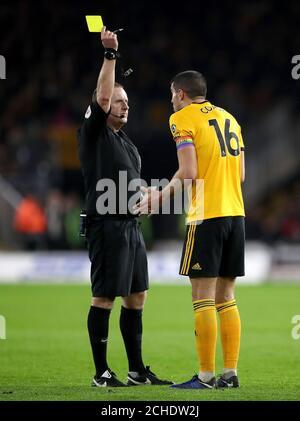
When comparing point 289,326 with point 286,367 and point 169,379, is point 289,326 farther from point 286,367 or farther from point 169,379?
point 169,379

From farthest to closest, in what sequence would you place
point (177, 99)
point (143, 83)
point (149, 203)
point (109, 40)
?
point (143, 83)
point (177, 99)
point (149, 203)
point (109, 40)

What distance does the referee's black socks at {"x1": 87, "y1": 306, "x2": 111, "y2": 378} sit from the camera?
7598 millimetres

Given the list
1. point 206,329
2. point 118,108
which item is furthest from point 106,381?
point 118,108

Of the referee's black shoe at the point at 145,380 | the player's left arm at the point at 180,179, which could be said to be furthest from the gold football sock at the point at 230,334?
the player's left arm at the point at 180,179

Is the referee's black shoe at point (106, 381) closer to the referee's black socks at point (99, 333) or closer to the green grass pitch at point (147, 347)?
the referee's black socks at point (99, 333)

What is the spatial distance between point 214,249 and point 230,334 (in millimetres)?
675

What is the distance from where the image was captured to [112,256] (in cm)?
761

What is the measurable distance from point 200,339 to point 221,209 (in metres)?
0.97

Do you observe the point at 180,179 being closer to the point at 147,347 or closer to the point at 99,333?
the point at 99,333

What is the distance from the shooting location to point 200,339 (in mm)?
7328

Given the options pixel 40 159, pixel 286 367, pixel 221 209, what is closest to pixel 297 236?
pixel 40 159

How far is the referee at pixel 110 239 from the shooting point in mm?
7566

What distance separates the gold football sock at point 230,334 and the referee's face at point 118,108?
165 cm

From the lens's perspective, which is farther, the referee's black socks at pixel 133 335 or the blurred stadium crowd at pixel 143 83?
the blurred stadium crowd at pixel 143 83
